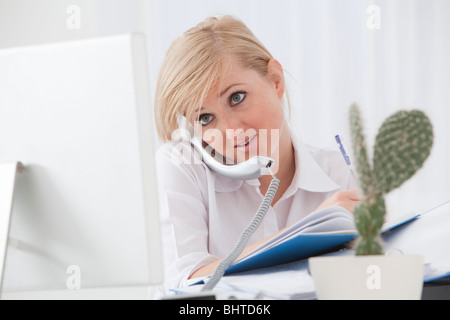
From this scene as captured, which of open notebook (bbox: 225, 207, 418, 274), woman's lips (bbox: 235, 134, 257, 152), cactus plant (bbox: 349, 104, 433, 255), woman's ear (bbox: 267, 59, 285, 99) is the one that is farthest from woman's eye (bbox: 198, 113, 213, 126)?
cactus plant (bbox: 349, 104, 433, 255)

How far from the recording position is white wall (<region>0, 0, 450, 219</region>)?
7.86 feet

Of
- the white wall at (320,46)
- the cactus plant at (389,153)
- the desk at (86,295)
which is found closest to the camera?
the cactus plant at (389,153)

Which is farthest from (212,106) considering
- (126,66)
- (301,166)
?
(126,66)

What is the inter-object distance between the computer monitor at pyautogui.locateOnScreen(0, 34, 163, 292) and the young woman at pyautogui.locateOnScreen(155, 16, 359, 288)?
64 cm

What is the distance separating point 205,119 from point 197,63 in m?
0.16

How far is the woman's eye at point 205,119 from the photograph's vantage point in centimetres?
145

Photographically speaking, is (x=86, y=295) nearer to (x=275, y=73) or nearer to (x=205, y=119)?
(x=205, y=119)

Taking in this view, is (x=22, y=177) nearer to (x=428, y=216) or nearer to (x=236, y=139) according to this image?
(x=428, y=216)

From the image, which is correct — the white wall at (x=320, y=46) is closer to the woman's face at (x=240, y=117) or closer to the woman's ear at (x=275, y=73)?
the woman's ear at (x=275, y=73)

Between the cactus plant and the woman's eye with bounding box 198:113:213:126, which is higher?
the woman's eye with bounding box 198:113:213:126

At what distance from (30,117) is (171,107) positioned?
83cm

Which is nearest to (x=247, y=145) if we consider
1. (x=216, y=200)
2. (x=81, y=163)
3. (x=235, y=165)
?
(x=216, y=200)

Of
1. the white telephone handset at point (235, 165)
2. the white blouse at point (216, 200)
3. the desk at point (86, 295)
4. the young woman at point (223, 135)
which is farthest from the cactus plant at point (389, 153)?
the desk at point (86, 295)

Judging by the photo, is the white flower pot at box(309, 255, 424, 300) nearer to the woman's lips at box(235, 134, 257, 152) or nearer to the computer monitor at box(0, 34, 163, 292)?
the computer monitor at box(0, 34, 163, 292)
